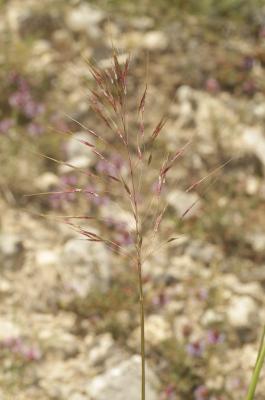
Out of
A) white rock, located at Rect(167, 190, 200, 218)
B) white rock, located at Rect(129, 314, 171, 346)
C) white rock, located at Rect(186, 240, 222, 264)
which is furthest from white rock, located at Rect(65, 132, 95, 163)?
white rock, located at Rect(129, 314, 171, 346)

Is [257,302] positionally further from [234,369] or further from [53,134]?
[53,134]

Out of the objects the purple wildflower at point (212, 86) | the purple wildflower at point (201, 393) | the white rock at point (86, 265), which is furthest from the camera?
the purple wildflower at point (212, 86)

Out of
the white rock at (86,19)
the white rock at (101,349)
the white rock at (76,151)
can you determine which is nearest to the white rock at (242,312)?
the white rock at (101,349)

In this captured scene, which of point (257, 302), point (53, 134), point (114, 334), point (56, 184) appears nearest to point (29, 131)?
point (53, 134)

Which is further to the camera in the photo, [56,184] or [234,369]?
[56,184]

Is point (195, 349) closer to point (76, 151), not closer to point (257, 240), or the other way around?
point (257, 240)

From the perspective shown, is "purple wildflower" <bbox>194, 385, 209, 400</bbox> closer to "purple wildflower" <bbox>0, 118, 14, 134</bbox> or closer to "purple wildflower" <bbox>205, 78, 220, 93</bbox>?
"purple wildflower" <bbox>0, 118, 14, 134</bbox>

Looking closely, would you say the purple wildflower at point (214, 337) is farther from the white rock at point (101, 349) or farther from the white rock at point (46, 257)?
the white rock at point (46, 257)
